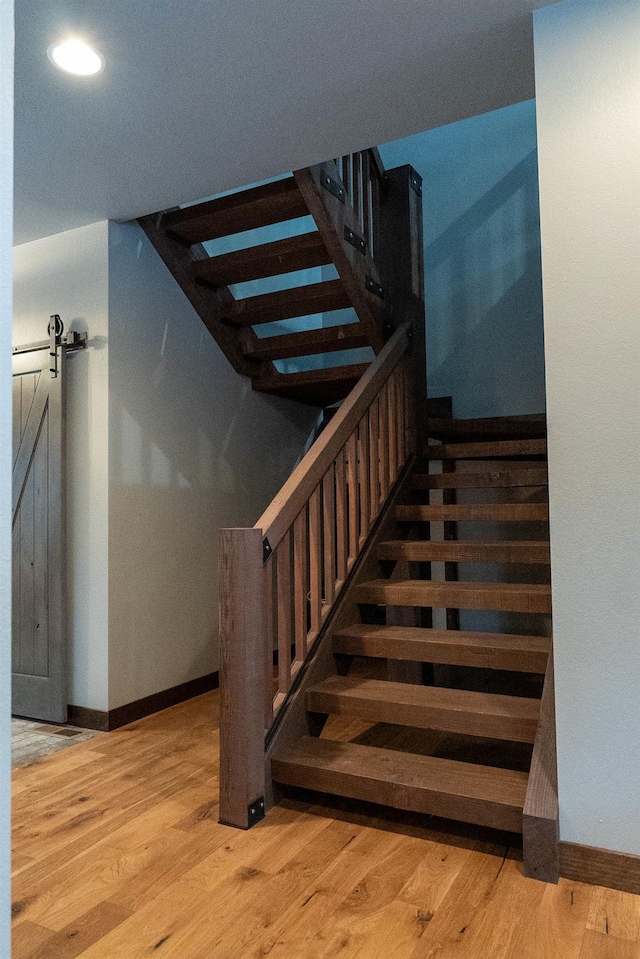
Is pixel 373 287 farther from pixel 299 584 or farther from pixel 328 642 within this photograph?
pixel 328 642

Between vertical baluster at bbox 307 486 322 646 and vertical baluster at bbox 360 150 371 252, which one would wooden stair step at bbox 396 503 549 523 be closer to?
vertical baluster at bbox 307 486 322 646

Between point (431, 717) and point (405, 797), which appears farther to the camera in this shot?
point (431, 717)

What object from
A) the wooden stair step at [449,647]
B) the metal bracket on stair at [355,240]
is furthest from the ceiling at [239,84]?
the wooden stair step at [449,647]

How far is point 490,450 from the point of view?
3.73 metres

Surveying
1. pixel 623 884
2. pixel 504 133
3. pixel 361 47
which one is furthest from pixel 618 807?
pixel 504 133

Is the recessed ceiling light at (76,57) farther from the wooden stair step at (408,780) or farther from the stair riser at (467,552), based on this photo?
the wooden stair step at (408,780)

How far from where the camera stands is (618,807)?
1.82m

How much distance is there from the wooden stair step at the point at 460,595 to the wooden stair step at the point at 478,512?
0.42 meters

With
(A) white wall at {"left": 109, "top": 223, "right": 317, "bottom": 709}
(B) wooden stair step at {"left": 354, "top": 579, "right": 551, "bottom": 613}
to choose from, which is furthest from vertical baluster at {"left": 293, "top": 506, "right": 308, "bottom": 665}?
(A) white wall at {"left": 109, "top": 223, "right": 317, "bottom": 709}

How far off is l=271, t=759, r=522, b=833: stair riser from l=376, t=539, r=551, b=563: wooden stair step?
1165 mm

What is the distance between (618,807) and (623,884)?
7.7 inches

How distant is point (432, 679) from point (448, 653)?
1.32 m

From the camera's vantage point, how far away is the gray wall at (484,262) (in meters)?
4.78

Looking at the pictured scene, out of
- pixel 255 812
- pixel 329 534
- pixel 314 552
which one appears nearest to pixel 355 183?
pixel 329 534
